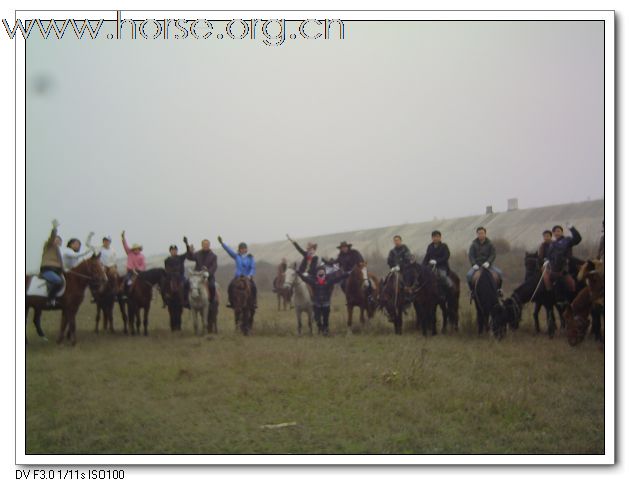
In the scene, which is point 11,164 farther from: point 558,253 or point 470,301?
point 558,253

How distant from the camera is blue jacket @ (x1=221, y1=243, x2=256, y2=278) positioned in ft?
21.8

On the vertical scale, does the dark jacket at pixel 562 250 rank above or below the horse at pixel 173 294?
above

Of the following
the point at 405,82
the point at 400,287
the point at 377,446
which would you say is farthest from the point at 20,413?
the point at 405,82

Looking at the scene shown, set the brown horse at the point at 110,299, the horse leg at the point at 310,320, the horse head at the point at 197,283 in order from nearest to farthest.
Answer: the brown horse at the point at 110,299 → the horse head at the point at 197,283 → the horse leg at the point at 310,320

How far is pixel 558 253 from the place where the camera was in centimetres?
632

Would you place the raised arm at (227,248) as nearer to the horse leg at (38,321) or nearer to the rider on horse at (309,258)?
the rider on horse at (309,258)

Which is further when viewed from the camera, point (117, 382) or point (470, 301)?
point (470, 301)

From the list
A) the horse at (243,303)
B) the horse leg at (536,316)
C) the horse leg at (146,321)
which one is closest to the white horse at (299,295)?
the horse at (243,303)

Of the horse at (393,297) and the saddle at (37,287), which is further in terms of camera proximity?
the horse at (393,297)

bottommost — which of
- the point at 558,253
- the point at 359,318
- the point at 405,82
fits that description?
the point at 359,318

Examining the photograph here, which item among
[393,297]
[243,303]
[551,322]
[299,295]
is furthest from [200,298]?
[551,322]

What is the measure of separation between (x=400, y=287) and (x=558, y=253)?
1.56m

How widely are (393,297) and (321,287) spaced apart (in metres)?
0.75

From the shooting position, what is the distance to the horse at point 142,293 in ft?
21.6
